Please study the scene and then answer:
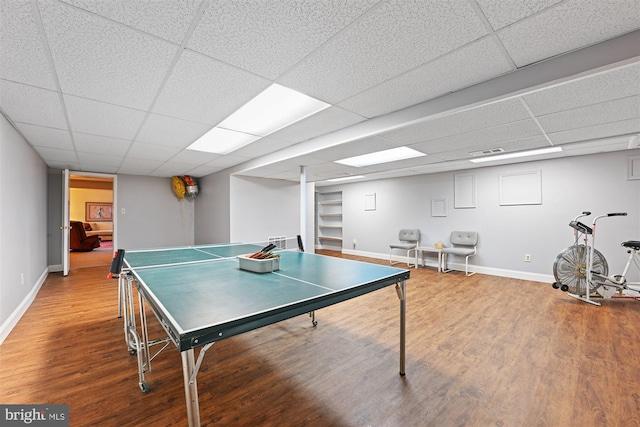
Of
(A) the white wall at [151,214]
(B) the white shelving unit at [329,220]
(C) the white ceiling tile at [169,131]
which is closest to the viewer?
(C) the white ceiling tile at [169,131]

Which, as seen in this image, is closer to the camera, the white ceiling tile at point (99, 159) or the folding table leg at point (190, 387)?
the folding table leg at point (190, 387)

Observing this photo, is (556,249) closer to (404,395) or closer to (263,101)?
(404,395)

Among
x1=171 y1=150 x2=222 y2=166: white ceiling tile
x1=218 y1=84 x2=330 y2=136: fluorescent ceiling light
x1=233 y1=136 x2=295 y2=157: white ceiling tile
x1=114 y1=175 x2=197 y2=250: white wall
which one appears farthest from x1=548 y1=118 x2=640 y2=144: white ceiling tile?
x1=114 y1=175 x2=197 y2=250: white wall

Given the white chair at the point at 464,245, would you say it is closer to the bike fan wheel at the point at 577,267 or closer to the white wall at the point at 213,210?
the bike fan wheel at the point at 577,267

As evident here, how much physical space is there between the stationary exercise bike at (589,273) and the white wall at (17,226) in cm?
665

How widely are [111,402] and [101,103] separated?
2.37m

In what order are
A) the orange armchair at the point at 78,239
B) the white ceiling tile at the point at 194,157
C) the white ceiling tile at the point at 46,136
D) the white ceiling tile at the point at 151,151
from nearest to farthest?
the white ceiling tile at the point at 46,136 < the white ceiling tile at the point at 151,151 < the white ceiling tile at the point at 194,157 < the orange armchair at the point at 78,239

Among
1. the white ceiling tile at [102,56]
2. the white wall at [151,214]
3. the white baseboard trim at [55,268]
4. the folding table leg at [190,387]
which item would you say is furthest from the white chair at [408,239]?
the white baseboard trim at [55,268]

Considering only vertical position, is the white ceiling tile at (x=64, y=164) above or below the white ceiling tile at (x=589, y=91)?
above

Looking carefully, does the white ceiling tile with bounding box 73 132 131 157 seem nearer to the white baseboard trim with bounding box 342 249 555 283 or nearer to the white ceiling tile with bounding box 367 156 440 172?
the white ceiling tile with bounding box 367 156 440 172

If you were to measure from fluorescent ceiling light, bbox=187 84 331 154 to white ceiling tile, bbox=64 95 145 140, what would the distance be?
0.77 metres

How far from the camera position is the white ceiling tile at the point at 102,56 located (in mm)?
1399

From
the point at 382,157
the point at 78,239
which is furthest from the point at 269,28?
the point at 78,239

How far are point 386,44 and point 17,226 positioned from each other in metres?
4.37
